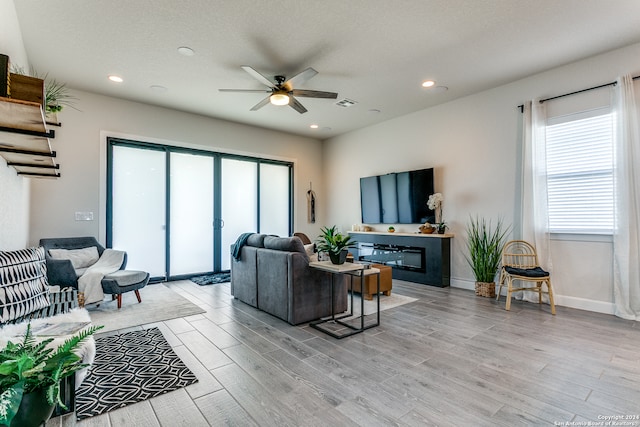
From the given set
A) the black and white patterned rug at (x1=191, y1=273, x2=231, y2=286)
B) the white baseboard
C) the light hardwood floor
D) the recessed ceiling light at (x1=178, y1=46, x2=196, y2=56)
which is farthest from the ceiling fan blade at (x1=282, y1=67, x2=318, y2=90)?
the white baseboard

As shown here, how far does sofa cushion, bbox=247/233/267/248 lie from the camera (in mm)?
3947

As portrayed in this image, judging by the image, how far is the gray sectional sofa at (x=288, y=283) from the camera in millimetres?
3348

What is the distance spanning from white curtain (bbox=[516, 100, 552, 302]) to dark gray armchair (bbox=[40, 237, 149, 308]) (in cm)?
516

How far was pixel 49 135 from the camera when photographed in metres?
2.06

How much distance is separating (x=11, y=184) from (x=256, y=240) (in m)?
2.44

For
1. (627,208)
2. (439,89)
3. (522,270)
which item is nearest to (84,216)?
(439,89)

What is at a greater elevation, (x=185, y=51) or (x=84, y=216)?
(x=185, y=51)

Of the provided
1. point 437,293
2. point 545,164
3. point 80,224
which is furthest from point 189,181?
point 545,164

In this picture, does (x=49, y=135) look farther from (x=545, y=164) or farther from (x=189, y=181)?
(x=545, y=164)

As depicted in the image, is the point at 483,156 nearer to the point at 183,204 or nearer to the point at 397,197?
the point at 397,197

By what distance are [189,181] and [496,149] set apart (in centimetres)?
529

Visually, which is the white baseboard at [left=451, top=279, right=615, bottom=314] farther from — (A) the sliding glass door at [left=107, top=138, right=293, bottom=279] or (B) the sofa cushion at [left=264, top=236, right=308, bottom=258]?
(A) the sliding glass door at [left=107, top=138, right=293, bottom=279]

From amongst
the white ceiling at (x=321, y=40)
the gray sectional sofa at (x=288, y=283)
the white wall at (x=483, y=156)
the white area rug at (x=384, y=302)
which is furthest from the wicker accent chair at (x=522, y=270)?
the white ceiling at (x=321, y=40)

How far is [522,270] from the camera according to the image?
3.89m
